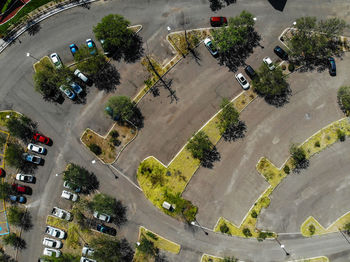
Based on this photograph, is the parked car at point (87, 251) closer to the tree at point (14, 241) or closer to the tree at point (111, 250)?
the tree at point (111, 250)

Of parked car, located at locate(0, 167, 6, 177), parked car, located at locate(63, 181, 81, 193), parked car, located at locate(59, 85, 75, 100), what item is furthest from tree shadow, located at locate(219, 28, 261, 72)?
parked car, located at locate(0, 167, 6, 177)

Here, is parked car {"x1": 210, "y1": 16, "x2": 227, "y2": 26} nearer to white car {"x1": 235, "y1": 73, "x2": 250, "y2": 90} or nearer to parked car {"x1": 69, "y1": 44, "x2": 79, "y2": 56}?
white car {"x1": 235, "y1": 73, "x2": 250, "y2": 90}

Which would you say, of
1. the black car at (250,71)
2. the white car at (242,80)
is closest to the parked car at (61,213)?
the white car at (242,80)

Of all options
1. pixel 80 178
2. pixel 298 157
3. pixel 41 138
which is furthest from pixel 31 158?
pixel 298 157

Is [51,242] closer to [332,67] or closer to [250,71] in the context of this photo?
[250,71]

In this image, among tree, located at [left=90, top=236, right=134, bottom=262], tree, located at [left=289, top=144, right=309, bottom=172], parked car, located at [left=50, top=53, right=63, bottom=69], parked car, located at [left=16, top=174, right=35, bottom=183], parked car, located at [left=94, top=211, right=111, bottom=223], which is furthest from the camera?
parked car, located at [left=50, top=53, right=63, bottom=69]

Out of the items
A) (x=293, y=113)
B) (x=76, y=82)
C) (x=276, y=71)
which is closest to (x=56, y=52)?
(x=76, y=82)
